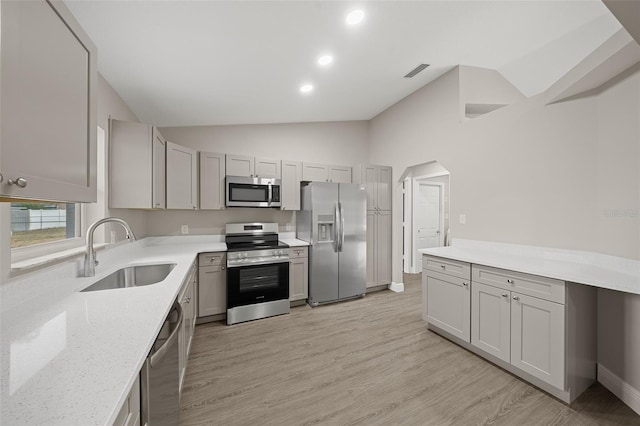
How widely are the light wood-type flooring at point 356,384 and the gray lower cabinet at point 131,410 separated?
3.41ft

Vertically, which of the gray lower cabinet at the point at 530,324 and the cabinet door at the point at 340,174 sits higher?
the cabinet door at the point at 340,174

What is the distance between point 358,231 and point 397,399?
2.33 metres

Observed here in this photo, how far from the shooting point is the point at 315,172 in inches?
161

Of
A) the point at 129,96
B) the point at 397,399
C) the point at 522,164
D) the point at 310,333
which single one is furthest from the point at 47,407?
the point at 522,164

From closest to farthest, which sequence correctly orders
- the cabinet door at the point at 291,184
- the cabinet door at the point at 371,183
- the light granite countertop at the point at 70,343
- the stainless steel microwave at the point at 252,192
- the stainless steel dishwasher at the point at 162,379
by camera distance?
the light granite countertop at the point at 70,343
the stainless steel dishwasher at the point at 162,379
the stainless steel microwave at the point at 252,192
the cabinet door at the point at 291,184
the cabinet door at the point at 371,183

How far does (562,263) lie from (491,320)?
757 millimetres

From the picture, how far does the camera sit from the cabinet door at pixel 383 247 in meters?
4.25

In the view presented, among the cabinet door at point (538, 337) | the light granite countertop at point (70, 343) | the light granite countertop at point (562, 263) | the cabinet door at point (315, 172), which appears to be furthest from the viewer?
the cabinet door at point (315, 172)

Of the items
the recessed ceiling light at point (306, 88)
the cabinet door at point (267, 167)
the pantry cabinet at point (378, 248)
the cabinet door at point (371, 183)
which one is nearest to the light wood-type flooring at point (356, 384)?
the pantry cabinet at point (378, 248)

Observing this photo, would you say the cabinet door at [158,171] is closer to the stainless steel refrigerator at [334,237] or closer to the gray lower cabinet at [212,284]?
the gray lower cabinet at [212,284]

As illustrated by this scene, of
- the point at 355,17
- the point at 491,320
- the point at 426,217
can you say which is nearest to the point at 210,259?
the point at 355,17

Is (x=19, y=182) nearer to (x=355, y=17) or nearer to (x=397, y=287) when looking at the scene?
(x=355, y=17)

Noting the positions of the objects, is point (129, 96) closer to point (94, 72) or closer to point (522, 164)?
point (94, 72)

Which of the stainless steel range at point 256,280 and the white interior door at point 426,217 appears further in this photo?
the white interior door at point 426,217
